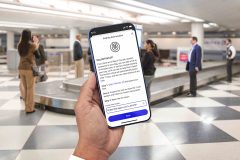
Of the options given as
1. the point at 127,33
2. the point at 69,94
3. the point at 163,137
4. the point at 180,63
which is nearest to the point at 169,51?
the point at 180,63

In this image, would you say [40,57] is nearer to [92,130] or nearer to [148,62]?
[148,62]

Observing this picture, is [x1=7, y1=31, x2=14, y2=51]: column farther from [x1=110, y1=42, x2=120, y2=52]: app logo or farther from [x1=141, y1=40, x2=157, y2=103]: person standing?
[x1=110, y1=42, x2=120, y2=52]: app logo

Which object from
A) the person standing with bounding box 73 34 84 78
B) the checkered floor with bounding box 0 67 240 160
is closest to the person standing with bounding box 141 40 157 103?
the checkered floor with bounding box 0 67 240 160

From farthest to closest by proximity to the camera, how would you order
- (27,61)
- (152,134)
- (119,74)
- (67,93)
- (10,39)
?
(10,39) < (67,93) < (27,61) < (152,134) < (119,74)

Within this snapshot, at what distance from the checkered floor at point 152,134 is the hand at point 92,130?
2.82 metres

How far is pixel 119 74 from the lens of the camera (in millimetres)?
1475

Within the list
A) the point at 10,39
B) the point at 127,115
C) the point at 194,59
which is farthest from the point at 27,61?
the point at 10,39

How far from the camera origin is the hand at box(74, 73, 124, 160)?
1.33 m

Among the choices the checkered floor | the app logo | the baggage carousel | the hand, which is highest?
the app logo

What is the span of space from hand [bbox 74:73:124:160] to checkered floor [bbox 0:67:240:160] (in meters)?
2.82

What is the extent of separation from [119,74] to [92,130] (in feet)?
1.04

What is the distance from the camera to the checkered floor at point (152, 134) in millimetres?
4309

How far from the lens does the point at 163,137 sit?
5.16m

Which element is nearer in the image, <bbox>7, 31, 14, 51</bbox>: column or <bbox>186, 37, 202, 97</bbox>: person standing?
<bbox>186, 37, 202, 97</bbox>: person standing
